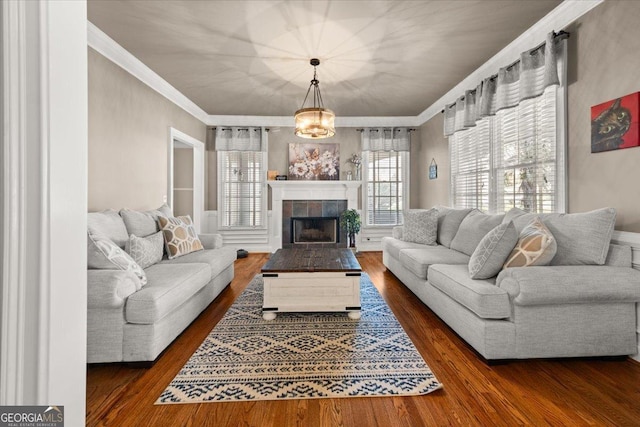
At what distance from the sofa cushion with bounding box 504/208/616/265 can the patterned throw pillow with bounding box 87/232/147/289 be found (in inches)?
121

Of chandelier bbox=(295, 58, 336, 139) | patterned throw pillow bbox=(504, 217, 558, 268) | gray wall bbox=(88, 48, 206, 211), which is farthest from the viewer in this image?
chandelier bbox=(295, 58, 336, 139)

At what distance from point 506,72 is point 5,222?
13.2 feet

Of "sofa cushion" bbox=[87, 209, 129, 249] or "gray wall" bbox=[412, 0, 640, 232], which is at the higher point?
"gray wall" bbox=[412, 0, 640, 232]

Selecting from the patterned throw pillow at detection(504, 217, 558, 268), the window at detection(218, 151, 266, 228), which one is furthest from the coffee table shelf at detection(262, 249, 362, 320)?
the window at detection(218, 151, 266, 228)

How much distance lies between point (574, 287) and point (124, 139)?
4.32 metres

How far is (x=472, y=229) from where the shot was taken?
3.50 m

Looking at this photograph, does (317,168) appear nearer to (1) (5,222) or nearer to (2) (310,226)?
(2) (310,226)

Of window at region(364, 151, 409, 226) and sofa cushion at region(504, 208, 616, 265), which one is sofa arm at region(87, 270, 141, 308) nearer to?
sofa cushion at region(504, 208, 616, 265)

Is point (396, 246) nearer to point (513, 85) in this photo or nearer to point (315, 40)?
point (513, 85)

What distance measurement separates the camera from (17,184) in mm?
588

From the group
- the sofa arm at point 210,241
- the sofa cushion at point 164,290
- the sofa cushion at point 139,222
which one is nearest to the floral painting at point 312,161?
the sofa arm at point 210,241

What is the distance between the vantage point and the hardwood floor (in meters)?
1.60

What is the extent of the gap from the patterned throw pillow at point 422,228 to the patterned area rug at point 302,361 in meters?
1.62

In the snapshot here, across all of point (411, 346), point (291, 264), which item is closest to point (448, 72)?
point (291, 264)
